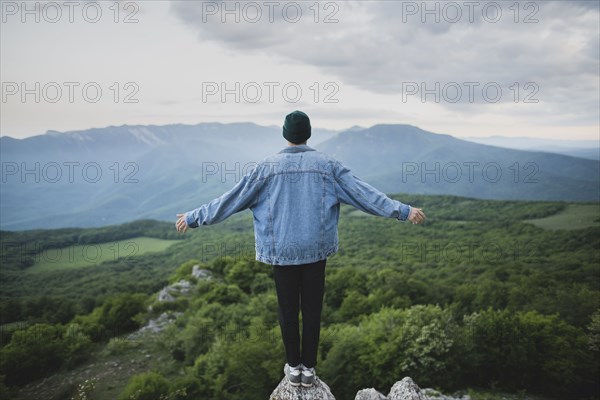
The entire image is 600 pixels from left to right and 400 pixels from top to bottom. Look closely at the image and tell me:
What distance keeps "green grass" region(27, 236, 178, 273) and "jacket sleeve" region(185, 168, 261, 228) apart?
331 ft

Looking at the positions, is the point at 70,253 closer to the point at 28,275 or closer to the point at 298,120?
the point at 28,275

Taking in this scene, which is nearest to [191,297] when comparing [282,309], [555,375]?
[555,375]

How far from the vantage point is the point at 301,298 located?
13.4 ft

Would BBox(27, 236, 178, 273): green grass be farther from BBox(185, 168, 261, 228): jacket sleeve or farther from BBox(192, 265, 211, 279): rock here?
BBox(185, 168, 261, 228): jacket sleeve

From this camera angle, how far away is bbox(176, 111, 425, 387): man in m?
3.72

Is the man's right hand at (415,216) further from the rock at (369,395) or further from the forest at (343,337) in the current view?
the forest at (343,337)

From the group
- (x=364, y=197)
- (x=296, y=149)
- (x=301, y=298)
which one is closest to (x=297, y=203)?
(x=296, y=149)

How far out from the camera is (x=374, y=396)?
6.48 meters

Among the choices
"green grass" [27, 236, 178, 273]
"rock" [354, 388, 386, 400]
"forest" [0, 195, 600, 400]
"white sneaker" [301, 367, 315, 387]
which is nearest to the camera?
"white sneaker" [301, 367, 315, 387]

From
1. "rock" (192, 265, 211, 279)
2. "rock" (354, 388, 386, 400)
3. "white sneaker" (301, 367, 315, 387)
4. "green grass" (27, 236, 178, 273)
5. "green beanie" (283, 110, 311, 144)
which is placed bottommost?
"green grass" (27, 236, 178, 273)

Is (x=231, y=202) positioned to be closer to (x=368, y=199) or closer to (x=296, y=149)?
(x=296, y=149)

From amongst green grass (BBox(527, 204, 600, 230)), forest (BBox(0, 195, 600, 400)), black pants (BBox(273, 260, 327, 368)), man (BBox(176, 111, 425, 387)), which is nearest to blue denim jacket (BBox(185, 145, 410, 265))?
man (BBox(176, 111, 425, 387))

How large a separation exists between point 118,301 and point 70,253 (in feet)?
293

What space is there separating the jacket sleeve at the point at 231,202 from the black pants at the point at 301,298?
86 cm
